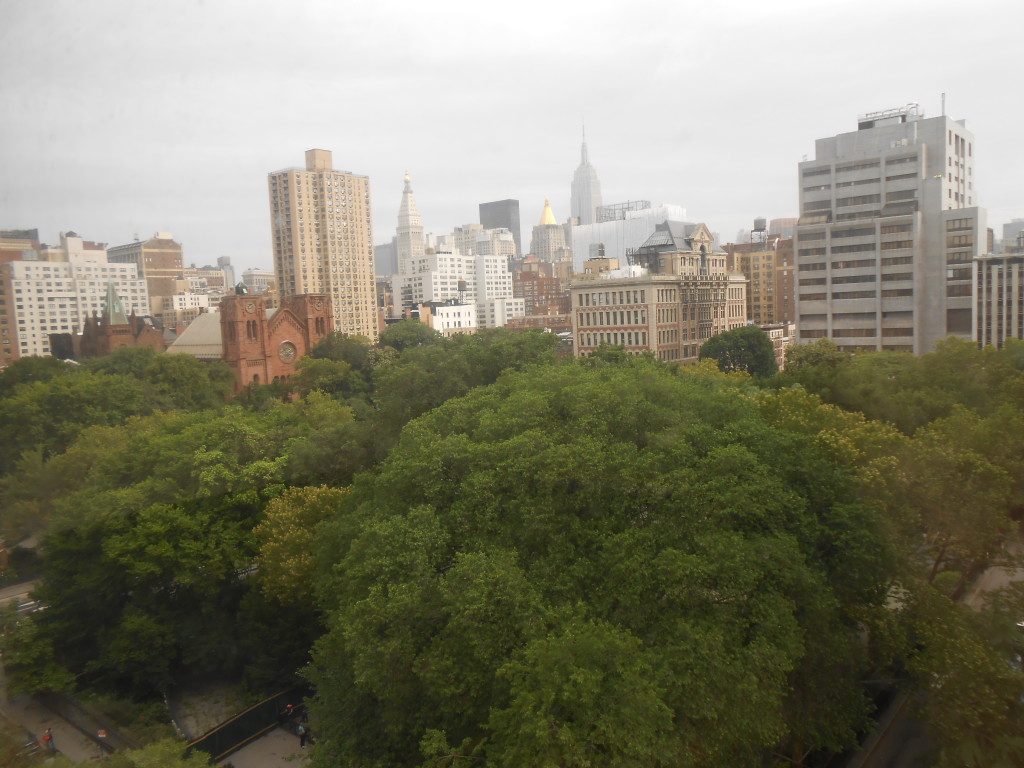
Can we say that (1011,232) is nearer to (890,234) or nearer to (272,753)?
(890,234)

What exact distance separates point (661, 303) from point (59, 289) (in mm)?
46932

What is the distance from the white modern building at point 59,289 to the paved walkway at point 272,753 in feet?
115

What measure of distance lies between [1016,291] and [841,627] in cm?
4192

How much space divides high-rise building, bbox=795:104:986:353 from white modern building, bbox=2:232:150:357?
166 feet

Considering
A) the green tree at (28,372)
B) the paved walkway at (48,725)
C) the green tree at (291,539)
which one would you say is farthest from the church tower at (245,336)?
the paved walkway at (48,725)

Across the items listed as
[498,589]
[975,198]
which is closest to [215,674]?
[498,589]

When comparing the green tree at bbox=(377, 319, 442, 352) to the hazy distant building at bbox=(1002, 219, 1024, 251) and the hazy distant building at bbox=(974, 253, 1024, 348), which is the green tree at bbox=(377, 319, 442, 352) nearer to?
the hazy distant building at bbox=(974, 253, 1024, 348)

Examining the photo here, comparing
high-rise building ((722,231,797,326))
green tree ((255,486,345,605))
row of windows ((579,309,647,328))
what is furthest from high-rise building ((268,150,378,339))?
green tree ((255,486,345,605))

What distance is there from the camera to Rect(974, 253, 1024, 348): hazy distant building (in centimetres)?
4772

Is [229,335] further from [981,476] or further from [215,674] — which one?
[981,476]

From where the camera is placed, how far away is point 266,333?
63781 millimetres

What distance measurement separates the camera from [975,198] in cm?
6166

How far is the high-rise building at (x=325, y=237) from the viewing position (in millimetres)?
93375

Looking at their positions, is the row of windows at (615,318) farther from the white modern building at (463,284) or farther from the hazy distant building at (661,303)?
the white modern building at (463,284)
